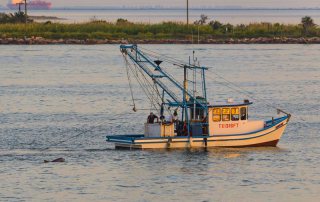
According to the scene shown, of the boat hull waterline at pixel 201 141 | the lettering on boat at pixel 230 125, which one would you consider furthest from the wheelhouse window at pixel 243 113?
the boat hull waterline at pixel 201 141

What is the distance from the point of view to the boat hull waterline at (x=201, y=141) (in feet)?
169

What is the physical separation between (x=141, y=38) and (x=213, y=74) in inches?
1947

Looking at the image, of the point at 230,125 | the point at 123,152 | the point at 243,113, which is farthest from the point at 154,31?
the point at 123,152

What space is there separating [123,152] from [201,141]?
3793mm

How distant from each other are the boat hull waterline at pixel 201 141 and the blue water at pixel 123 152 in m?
0.48

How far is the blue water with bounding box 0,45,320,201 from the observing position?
4297 centimetres

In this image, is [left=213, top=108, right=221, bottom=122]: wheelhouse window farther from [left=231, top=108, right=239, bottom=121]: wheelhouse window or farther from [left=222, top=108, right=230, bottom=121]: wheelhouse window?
[left=231, top=108, right=239, bottom=121]: wheelhouse window

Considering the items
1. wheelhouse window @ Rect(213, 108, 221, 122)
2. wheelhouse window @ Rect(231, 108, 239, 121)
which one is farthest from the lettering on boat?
Answer: wheelhouse window @ Rect(213, 108, 221, 122)

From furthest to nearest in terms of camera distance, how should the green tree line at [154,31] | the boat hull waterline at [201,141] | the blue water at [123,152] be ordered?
the green tree line at [154,31], the boat hull waterline at [201,141], the blue water at [123,152]

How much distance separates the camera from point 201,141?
169 ft

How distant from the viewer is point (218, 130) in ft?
170

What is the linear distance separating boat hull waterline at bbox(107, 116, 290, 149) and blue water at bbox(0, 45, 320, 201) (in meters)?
0.48

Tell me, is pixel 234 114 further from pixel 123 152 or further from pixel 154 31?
pixel 154 31

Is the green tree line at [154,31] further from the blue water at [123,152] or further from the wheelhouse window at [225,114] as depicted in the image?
the wheelhouse window at [225,114]
